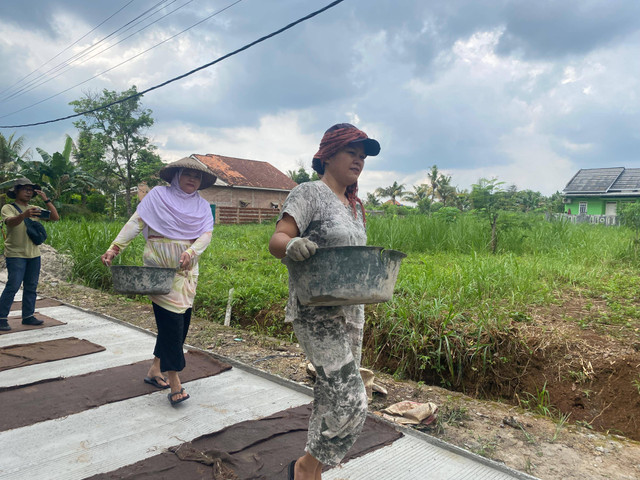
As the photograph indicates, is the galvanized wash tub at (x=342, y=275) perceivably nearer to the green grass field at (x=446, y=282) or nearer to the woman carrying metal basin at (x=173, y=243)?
the woman carrying metal basin at (x=173, y=243)

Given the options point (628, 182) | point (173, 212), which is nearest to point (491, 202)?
point (173, 212)

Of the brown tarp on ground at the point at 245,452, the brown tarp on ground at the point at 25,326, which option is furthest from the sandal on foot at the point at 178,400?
the brown tarp on ground at the point at 25,326

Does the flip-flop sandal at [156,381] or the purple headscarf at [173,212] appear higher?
the purple headscarf at [173,212]

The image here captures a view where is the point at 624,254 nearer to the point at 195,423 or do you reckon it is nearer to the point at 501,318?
the point at 501,318

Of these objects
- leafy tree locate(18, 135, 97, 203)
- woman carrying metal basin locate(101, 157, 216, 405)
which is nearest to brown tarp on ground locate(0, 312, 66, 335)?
woman carrying metal basin locate(101, 157, 216, 405)

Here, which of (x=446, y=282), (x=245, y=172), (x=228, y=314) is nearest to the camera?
(x=446, y=282)

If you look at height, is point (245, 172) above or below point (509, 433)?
above

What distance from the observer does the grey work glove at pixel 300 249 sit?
1.71 m

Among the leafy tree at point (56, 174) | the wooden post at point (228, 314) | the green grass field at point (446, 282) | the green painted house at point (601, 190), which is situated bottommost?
the wooden post at point (228, 314)

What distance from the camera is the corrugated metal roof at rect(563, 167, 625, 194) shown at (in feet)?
92.6

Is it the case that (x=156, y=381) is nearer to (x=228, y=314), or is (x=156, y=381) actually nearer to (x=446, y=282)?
(x=228, y=314)

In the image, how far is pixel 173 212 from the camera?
3178 mm

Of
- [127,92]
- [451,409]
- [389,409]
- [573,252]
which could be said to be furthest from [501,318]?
[127,92]

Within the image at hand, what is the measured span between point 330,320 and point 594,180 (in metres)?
32.7
